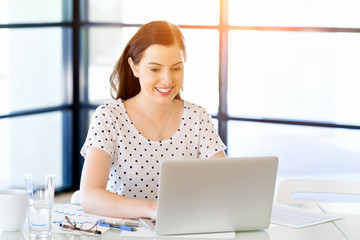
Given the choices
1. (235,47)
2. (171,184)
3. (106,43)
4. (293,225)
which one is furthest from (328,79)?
(171,184)

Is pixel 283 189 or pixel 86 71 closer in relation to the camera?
pixel 283 189

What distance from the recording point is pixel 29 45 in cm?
475

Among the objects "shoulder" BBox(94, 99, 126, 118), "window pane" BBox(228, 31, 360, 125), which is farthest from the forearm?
"window pane" BBox(228, 31, 360, 125)

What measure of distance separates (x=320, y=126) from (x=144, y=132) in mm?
2131

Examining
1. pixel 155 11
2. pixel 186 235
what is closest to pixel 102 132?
pixel 186 235

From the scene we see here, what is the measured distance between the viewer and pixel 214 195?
1896mm

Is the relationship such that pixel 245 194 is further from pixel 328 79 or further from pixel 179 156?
pixel 328 79

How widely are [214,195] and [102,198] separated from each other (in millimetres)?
437

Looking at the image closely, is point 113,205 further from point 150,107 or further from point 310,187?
point 310,187

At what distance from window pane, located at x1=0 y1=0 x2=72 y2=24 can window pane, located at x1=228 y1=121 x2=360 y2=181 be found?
154 cm

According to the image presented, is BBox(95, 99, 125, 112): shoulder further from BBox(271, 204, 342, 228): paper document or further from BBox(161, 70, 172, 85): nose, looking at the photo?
BBox(271, 204, 342, 228): paper document

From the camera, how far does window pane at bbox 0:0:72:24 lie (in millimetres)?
A: 4527

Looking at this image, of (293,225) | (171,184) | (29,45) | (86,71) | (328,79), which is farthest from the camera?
(86,71)

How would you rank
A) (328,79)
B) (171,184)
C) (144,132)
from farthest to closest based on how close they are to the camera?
(328,79), (144,132), (171,184)
